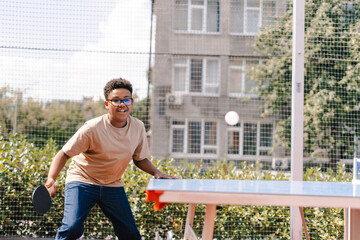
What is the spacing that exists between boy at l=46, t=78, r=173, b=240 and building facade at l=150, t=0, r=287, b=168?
1.87 meters

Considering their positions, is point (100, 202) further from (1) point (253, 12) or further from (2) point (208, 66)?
(2) point (208, 66)

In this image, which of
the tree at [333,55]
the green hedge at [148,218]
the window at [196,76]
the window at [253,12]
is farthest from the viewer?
the window at [196,76]

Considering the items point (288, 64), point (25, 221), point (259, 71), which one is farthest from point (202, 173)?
point (259, 71)

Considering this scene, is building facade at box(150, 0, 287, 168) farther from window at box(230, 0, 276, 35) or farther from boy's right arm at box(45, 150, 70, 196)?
boy's right arm at box(45, 150, 70, 196)

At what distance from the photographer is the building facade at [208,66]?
4.97 m

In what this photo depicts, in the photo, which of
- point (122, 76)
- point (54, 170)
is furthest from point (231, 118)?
point (54, 170)

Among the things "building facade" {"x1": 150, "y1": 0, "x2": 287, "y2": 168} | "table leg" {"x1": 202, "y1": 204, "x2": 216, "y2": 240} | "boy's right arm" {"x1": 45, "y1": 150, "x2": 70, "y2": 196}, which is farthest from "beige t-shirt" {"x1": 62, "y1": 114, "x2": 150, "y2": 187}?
"building facade" {"x1": 150, "y1": 0, "x2": 287, "y2": 168}

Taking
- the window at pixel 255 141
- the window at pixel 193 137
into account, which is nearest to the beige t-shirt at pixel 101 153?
the window at pixel 193 137

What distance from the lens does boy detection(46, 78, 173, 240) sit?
2629mm

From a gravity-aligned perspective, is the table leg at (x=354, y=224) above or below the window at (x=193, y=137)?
below

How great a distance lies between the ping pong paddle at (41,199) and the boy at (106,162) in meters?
0.12

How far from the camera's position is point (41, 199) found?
2434mm

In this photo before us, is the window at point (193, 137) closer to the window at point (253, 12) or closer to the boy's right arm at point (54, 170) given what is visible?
the window at point (253, 12)

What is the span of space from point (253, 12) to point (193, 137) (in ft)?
11.2
